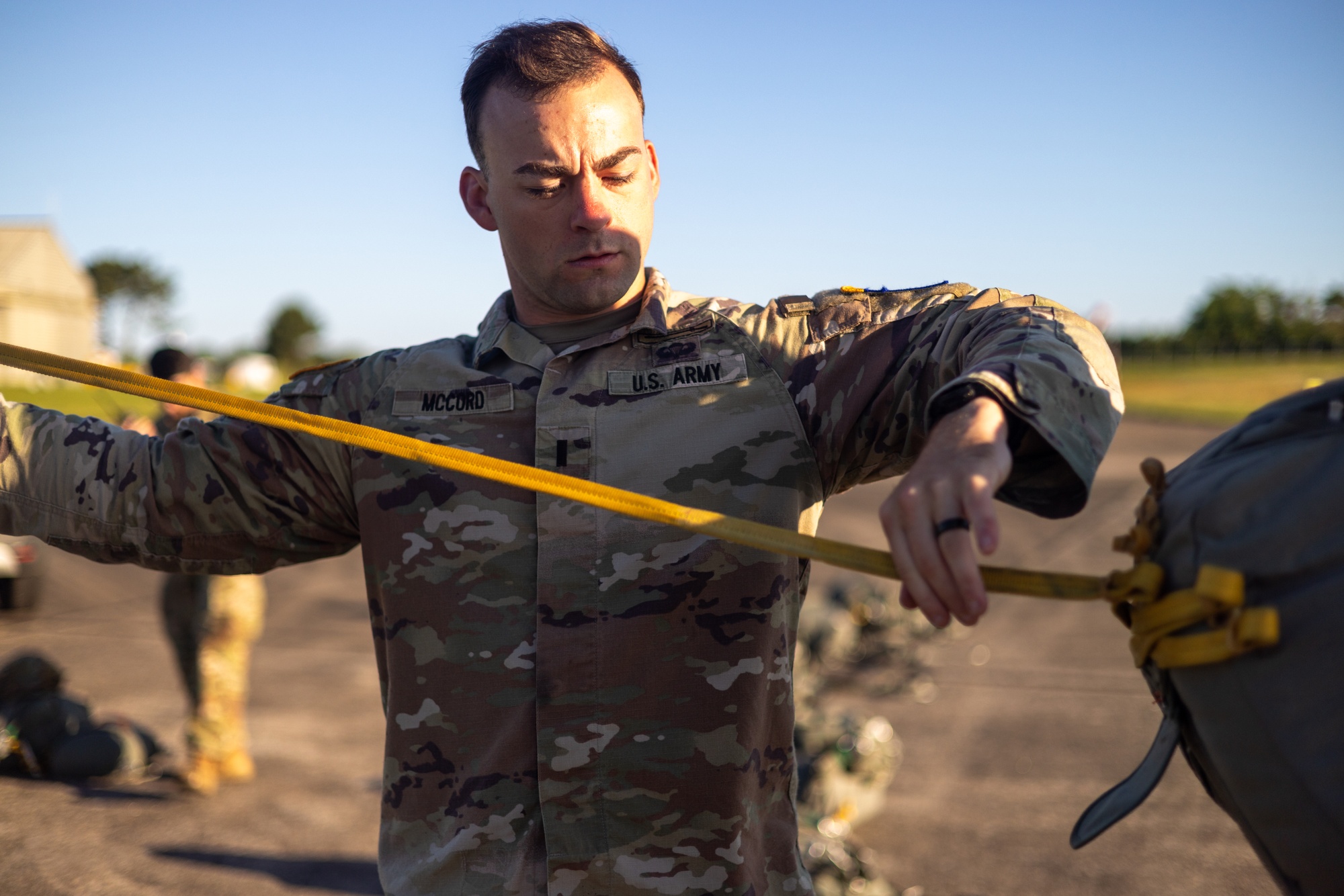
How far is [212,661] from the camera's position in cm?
562

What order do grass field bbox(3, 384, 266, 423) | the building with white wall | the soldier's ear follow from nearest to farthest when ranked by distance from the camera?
1. the soldier's ear
2. grass field bbox(3, 384, 266, 423)
3. the building with white wall

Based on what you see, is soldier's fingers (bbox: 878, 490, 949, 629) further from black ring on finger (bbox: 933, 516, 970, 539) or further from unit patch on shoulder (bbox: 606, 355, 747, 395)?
unit patch on shoulder (bbox: 606, 355, 747, 395)

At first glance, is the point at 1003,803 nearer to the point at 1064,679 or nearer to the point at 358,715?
the point at 1064,679

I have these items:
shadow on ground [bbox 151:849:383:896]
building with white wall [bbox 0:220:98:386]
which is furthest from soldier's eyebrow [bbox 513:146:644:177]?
building with white wall [bbox 0:220:98:386]

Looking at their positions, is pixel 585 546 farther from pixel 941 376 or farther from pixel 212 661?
pixel 212 661

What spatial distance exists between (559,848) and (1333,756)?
1.19 metres

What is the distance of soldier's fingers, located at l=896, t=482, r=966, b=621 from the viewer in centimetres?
116

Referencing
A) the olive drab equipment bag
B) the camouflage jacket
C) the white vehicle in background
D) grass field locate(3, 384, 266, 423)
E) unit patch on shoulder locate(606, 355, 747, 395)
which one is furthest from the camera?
the white vehicle in background

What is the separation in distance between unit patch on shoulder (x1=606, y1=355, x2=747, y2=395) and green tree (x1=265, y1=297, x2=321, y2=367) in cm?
7528

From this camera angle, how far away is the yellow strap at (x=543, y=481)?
1292 mm

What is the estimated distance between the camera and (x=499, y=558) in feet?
6.05

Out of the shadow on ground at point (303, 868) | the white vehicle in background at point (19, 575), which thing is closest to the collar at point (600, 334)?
the shadow on ground at point (303, 868)

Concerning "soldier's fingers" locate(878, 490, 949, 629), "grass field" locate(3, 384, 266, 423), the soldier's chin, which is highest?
the soldier's chin

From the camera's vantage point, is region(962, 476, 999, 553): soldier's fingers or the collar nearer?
region(962, 476, 999, 553): soldier's fingers
